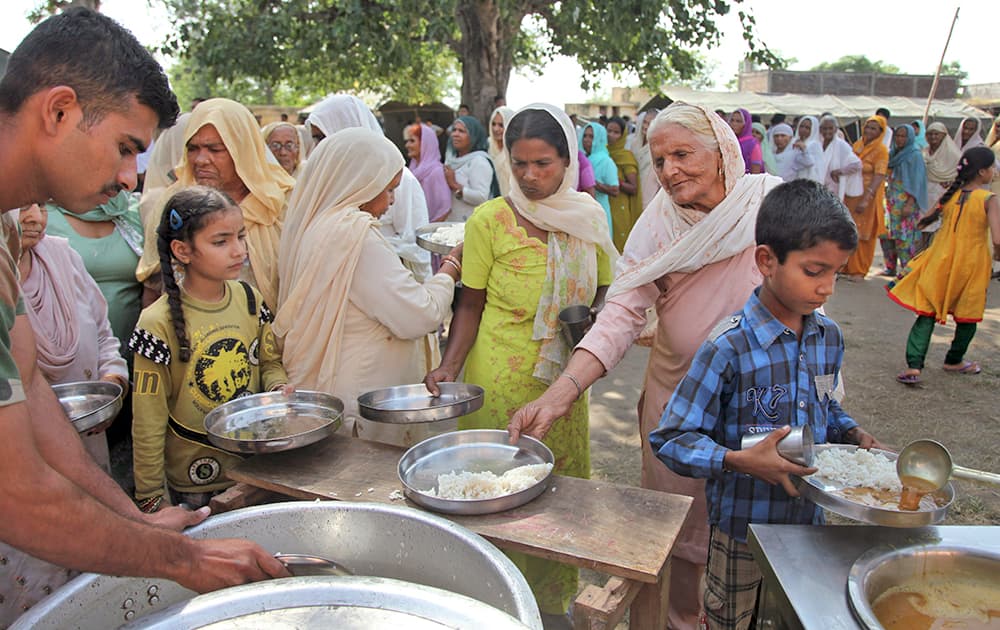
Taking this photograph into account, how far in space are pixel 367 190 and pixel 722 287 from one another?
1.34 m

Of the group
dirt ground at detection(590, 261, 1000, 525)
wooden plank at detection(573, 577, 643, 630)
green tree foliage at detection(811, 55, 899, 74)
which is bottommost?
dirt ground at detection(590, 261, 1000, 525)

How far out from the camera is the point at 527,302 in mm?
2613

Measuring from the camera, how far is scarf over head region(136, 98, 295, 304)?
9.70 ft

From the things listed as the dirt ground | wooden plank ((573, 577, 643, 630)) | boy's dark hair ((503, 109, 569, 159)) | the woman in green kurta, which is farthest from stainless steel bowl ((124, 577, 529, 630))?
the dirt ground

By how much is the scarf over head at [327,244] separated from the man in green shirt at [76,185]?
1.14m

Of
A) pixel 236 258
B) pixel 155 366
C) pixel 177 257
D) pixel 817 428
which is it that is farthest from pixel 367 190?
→ pixel 817 428

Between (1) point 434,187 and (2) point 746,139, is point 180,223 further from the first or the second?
A: (2) point 746,139

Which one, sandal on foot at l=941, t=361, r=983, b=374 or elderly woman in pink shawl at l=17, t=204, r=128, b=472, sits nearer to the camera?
elderly woman in pink shawl at l=17, t=204, r=128, b=472

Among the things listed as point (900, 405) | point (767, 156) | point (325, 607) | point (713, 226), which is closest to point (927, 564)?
point (713, 226)

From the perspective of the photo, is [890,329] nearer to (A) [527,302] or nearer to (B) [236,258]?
(A) [527,302]

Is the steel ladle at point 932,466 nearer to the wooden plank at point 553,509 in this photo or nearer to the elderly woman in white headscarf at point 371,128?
the wooden plank at point 553,509

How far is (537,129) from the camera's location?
250 centimetres

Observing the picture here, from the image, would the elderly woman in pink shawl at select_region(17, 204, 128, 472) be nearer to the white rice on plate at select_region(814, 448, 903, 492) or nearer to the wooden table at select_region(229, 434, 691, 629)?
the wooden table at select_region(229, 434, 691, 629)

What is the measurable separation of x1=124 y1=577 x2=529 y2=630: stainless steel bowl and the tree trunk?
36.0 ft
